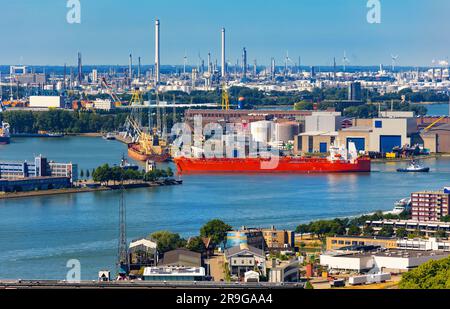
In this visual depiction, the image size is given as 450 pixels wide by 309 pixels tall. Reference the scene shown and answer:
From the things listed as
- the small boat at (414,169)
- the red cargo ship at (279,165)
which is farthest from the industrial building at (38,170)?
the small boat at (414,169)

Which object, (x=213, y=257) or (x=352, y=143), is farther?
(x=352, y=143)

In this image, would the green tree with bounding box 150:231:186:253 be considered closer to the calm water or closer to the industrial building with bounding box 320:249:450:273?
the calm water

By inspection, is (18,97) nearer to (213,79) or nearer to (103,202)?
(213,79)

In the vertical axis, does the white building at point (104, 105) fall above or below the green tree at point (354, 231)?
above

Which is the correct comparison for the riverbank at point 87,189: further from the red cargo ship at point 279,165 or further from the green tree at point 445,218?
the green tree at point 445,218

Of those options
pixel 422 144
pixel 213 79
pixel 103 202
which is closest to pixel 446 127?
pixel 422 144

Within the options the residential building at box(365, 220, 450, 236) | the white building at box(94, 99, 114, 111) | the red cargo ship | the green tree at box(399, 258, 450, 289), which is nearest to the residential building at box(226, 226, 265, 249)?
the residential building at box(365, 220, 450, 236)
